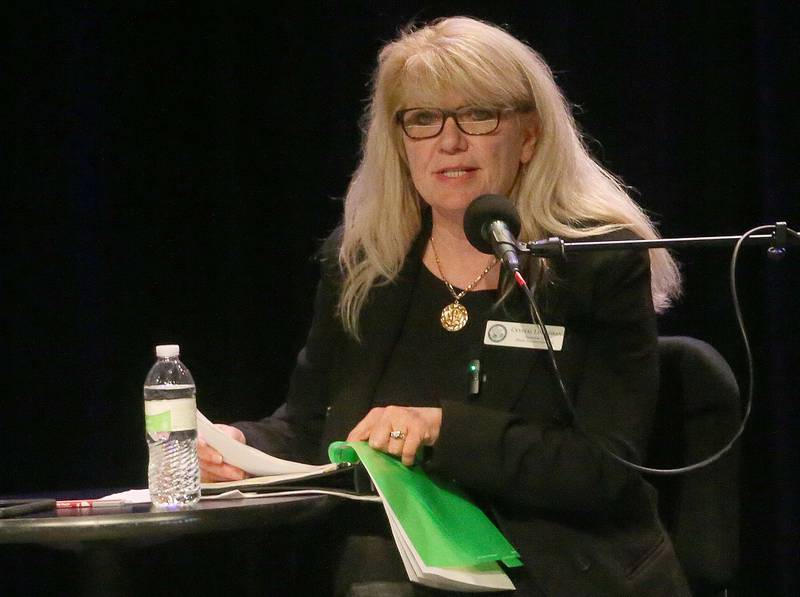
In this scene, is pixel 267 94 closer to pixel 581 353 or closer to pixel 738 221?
pixel 738 221

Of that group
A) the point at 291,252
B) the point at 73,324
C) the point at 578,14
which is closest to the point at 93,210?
the point at 73,324

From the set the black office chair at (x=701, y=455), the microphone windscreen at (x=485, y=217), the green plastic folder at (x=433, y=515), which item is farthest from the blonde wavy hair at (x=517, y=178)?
the green plastic folder at (x=433, y=515)

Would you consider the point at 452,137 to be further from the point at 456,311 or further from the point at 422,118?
the point at 456,311

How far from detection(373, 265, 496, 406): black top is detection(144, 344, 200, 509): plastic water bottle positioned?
45cm

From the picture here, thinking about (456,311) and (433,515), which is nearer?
(433,515)

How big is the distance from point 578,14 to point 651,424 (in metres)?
1.38

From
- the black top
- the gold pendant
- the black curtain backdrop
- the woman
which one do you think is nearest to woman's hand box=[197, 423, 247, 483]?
the woman

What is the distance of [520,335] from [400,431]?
0.33 m

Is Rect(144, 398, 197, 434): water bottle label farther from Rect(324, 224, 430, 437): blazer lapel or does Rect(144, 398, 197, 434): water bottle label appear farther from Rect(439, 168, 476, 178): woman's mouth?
Rect(439, 168, 476, 178): woman's mouth

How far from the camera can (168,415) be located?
64.9 inches

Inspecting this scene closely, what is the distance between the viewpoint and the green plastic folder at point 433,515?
162 centimetres

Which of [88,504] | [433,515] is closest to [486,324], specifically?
[433,515]

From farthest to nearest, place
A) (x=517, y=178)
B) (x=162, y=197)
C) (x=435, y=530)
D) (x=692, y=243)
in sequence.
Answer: (x=162, y=197) → (x=517, y=178) → (x=435, y=530) → (x=692, y=243)

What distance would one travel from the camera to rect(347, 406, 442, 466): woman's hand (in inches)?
68.0
